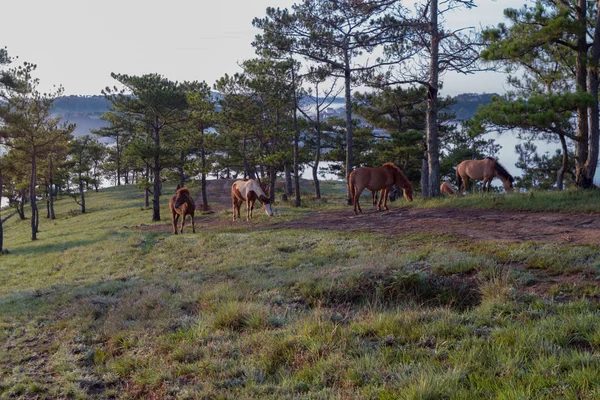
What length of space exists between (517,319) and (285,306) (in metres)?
2.94

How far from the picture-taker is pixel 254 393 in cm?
363

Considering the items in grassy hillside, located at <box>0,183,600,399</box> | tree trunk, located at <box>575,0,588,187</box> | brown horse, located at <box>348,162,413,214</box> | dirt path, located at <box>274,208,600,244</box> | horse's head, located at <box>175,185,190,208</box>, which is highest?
tree trunk, located at <box>575,0,588,187</box>

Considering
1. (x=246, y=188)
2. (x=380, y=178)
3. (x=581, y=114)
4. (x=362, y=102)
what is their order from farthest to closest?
(x=362, y=102) → (x=246, y=188) → (x=380, y=178) → (x=581, y=114)

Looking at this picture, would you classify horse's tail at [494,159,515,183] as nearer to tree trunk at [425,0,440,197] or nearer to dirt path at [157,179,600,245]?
tree trunk at [425,0,440,197]

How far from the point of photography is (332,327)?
15.0ft

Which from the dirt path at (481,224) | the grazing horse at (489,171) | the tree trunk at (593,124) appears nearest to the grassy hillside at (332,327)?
the dirt path at (481,224)

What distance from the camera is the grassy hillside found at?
11.2 feet

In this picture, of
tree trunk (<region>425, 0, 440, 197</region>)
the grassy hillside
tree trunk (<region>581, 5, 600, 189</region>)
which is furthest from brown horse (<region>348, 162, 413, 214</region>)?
the grassy hillside

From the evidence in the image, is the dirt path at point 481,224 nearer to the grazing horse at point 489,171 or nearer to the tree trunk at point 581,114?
the tree trunk at point 581,114

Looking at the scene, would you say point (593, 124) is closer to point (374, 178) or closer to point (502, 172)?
point (374, 178)

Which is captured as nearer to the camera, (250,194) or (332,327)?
(332,327)

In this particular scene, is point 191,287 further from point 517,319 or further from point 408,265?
point 517,319

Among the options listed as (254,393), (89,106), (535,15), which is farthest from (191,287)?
(89,106)

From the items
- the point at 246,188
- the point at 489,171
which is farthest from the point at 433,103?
the point at 246,188
